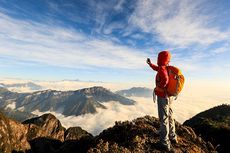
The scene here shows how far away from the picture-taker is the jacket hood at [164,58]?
13359 mm

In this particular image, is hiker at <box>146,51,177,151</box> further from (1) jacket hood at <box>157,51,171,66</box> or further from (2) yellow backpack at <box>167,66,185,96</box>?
(2) yellow backpack at <box>167,66,185,96</box>

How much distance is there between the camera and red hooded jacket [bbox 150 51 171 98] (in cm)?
1322

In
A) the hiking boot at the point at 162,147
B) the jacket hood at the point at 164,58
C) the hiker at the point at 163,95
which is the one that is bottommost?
the hiking boot at the point at 162,147

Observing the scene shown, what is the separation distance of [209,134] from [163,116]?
13704mm

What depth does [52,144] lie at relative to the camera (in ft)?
546

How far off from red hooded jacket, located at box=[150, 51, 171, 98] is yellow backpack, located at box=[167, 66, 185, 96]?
293mm

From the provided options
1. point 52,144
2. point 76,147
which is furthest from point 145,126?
point 52,144

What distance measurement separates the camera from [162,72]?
43.1ft

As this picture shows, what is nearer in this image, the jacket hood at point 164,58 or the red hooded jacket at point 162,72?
the red hooded jacket at point 162,72

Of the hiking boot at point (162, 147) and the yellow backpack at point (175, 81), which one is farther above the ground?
the yellow backpack at point (175, 81)

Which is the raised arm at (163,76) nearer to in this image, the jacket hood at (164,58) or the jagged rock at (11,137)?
the jacket hood at (164,58)

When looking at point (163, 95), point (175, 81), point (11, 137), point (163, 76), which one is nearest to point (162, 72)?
point (163, 76)

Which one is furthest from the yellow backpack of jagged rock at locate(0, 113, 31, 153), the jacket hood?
jagged rock at locate(0, 113, 31, 153)

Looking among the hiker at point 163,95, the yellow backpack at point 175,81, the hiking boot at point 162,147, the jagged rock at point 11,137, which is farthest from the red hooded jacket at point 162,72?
the jagged rock at point 11,137
